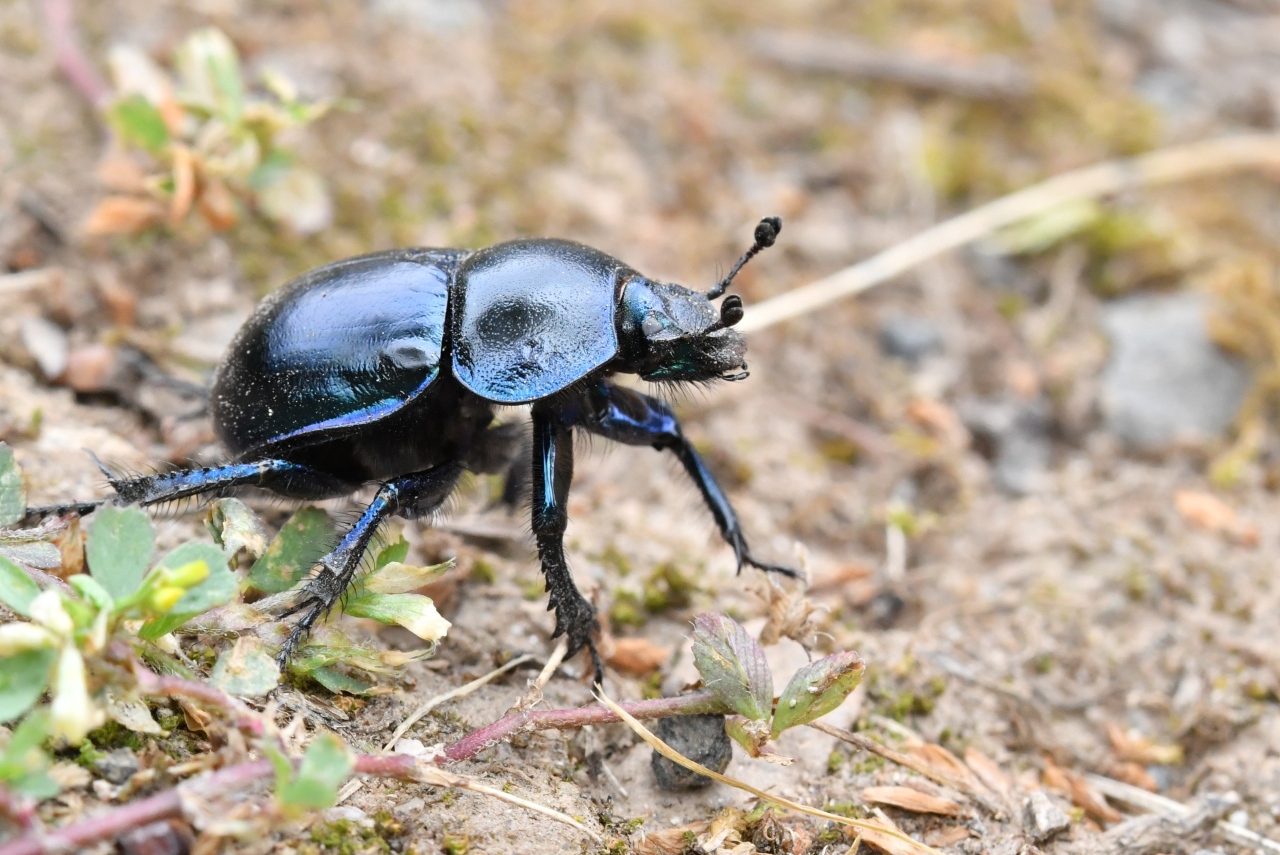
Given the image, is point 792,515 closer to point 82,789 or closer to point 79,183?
point 82,789

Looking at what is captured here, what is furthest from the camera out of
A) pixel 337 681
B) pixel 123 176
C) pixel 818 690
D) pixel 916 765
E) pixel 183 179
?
pixel 123 176

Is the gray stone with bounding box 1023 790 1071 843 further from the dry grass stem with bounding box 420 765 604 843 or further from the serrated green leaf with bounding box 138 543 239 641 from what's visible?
the serrated green leaf with bounding box 138 543 239 641

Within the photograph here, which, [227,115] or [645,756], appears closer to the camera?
[645,756]

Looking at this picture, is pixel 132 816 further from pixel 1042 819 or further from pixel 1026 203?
pixel 1026 203

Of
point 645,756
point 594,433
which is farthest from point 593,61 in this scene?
point 645,756

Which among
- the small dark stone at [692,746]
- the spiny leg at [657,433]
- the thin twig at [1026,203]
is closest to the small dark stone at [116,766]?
the small dark stone at [692,746]

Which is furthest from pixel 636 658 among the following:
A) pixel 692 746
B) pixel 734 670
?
pixel 734 670

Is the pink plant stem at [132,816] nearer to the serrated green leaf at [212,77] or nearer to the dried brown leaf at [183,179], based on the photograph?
the dried brown leaf at [183,179]
